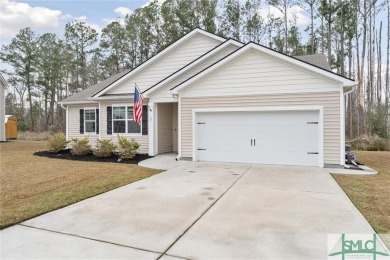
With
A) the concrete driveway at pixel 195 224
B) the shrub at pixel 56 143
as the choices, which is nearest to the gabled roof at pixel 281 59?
the concrete driveway at pixel 195 224

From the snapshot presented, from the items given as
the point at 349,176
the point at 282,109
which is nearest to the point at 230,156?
the point at 282,109

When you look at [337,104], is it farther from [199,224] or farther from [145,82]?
[145,82]

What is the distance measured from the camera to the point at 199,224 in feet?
13.1

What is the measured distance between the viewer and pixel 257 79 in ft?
32.0

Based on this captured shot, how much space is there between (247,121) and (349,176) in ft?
12.8

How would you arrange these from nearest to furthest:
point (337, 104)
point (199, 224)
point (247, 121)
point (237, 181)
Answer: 1. point (199, 224)
2. point (237, 181)
3. point (337, 104)
4. point (247, 121)

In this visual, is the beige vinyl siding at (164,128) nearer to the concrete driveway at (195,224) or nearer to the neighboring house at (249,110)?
the neighboring house at (249,110)

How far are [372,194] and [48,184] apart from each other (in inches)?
312

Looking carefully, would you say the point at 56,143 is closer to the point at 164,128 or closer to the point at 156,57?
the point at 164,128

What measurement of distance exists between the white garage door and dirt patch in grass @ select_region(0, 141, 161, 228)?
9.65 ft

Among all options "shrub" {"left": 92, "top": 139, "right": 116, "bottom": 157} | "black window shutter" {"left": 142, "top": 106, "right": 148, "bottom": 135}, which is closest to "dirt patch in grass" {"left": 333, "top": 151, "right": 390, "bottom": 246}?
"black window shutter" {"left": 142, "top": 106, "right": 148, "bottom": 135}

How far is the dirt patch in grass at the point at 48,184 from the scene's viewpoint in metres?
4.79

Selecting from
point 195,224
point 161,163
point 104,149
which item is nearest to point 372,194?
Answer: point 195,224

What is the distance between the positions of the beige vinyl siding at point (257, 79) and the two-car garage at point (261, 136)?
0.79 meters
